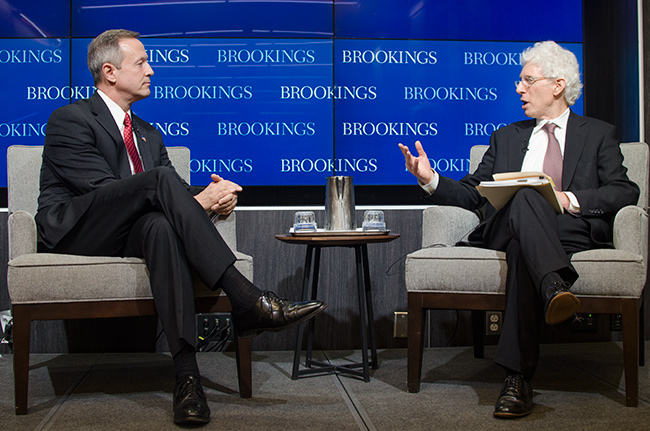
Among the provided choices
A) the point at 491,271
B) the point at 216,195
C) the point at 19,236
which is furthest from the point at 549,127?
the point at 19,236

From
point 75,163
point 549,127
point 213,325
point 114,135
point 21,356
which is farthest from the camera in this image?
point 213,325

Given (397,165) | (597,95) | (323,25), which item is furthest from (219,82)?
(597,95)

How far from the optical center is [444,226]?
2539 mm

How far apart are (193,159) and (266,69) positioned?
0.62 m

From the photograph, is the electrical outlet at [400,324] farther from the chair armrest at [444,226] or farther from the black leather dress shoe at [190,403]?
the black leather dress shoe at [190,403]

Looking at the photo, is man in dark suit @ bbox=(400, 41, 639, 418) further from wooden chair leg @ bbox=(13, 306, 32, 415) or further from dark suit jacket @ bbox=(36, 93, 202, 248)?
wooden chair leg @ bbox=(13, 306, 32, 415)

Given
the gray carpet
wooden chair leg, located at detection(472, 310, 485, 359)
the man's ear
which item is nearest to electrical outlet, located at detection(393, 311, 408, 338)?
the gray carpet

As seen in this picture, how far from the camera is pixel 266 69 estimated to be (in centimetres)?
341

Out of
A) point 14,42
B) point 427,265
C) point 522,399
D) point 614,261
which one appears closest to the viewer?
point 522,399

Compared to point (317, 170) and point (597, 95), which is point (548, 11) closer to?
point (597, 95)

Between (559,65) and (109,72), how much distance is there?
1.82 m

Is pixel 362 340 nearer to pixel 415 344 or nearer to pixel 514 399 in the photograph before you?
pixel 415 344

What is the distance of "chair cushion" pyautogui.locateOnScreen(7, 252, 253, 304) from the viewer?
2010mm

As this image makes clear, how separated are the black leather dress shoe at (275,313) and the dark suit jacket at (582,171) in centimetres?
78
